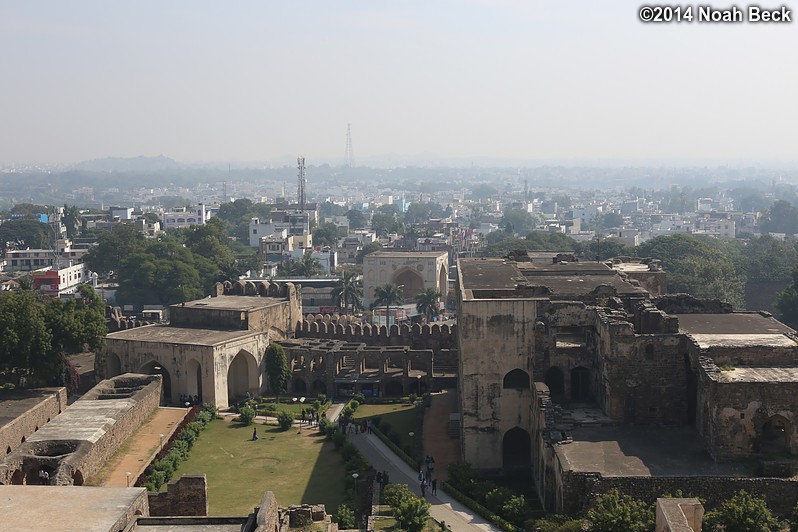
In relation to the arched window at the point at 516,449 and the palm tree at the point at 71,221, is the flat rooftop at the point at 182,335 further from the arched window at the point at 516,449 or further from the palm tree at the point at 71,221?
the palm tree at the point at 71,221

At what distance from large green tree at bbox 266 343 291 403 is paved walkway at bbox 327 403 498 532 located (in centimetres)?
518

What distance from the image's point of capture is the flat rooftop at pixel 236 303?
2137 inches

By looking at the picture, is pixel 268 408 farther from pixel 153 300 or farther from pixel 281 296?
pixel 153 300

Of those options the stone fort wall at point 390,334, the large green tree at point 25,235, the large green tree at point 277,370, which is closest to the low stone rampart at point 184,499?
the large green tree at point 277,370

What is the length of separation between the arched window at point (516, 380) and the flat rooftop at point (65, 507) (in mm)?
15922

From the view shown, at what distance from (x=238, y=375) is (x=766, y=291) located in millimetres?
51374

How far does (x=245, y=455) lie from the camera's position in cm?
4053

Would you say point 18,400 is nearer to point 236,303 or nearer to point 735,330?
point 236,303

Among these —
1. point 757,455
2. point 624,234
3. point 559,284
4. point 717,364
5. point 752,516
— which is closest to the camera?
point 752,516

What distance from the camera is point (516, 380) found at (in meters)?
36.6

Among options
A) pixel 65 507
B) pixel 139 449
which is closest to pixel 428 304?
pixel 139 449

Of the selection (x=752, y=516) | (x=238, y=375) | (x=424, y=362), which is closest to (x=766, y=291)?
(x=424, y=362)

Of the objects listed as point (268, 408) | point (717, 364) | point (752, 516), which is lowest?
point (268, 408)

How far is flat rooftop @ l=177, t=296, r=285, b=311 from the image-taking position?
178ft
